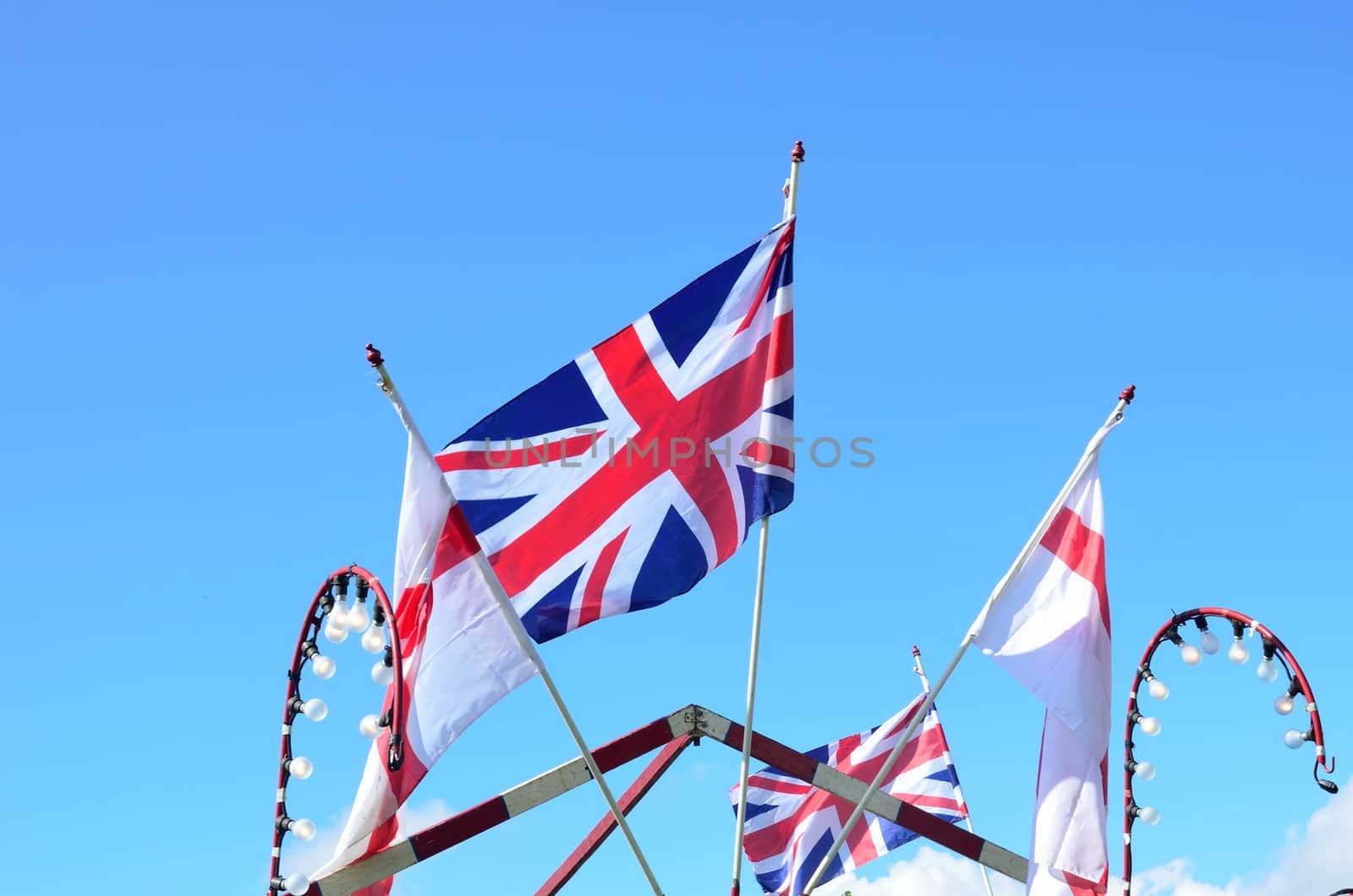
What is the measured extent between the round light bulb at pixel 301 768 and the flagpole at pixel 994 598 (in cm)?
403

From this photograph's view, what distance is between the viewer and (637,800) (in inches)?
532

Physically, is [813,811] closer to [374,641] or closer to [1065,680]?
[1065,680]

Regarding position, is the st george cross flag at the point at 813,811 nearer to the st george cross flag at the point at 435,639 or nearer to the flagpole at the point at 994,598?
the flagpole at the point at 994,598

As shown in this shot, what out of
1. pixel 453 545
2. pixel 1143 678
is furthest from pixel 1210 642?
pixel 453 545

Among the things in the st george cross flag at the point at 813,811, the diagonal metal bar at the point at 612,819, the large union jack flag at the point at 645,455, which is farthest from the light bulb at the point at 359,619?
the st george cross flag at the point at 813,811

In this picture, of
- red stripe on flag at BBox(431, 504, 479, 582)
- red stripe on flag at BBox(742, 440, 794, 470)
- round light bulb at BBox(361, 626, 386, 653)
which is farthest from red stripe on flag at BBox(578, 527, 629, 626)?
round light bulb at BBox(361, 626, 386, 653)

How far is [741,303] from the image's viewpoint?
1309 cm

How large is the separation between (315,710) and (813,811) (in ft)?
24.3

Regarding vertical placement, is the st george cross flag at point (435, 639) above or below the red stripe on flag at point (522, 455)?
below

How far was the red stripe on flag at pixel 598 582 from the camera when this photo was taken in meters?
12.1

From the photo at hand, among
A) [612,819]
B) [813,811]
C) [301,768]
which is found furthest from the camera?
[813,811]

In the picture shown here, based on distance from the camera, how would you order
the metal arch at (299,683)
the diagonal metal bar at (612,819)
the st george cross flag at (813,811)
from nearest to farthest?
the metal arch at (299,683) → the diagonal metal bar at (612,819) → the st george cross flag at (813,811)

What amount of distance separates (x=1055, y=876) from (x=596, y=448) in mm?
5030

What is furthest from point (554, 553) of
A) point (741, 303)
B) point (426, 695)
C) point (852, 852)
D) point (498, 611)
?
point (852, 852)
